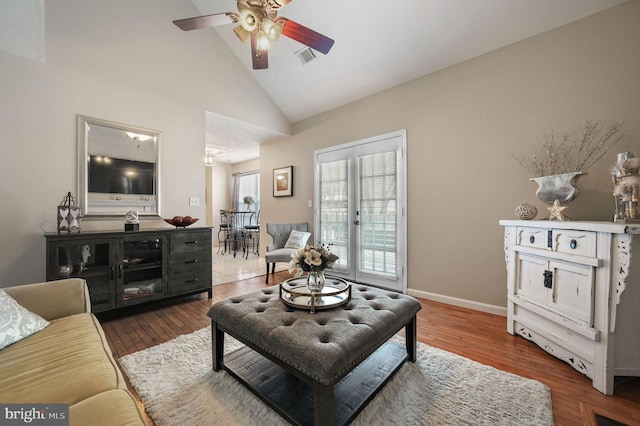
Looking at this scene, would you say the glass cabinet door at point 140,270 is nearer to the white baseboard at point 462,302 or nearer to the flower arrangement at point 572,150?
the white baseboard at point 462,302

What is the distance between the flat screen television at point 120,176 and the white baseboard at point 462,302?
358 cm

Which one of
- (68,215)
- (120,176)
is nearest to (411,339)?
(68,215)

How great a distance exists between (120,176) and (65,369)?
2.49 metres

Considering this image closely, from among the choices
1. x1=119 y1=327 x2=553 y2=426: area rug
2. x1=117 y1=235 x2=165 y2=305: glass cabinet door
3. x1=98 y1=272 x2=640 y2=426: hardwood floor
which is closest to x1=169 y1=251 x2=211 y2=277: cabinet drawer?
x1=117 y1=235 x2=165 y2=305: glass cabinet door

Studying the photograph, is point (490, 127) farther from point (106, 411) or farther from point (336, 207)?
point (106, 411)

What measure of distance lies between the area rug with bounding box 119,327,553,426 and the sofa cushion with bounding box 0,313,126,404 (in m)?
0.48

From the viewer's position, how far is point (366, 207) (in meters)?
3.72

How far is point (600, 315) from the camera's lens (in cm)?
154

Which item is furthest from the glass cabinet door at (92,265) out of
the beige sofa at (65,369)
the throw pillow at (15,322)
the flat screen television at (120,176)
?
the throw pillow at (15,322)

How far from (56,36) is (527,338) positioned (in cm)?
517

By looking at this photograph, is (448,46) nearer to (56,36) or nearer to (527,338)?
(527,338)

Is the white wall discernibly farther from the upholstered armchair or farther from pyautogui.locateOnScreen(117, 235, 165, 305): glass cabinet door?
the upholstered armchair

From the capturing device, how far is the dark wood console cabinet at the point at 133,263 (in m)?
2.32

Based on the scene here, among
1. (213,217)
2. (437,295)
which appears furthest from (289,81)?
(213,217)
